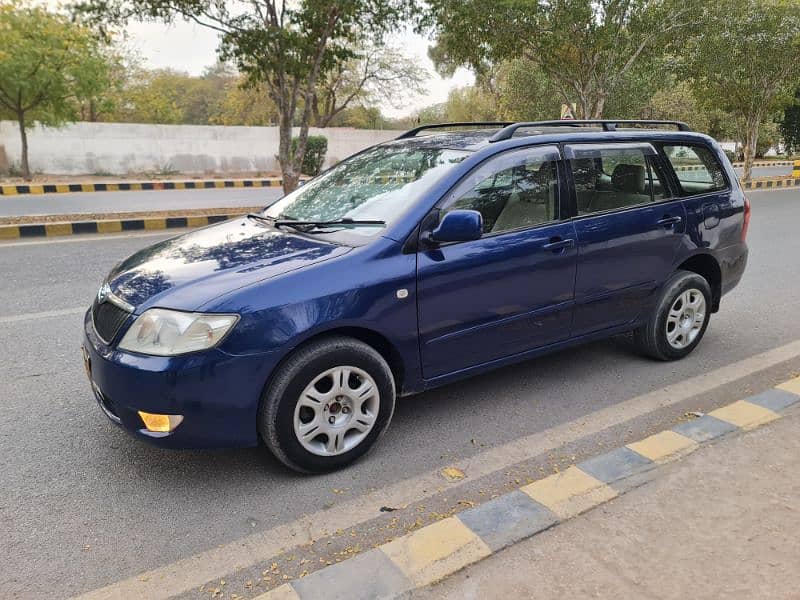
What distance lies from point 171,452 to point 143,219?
8.91 metres

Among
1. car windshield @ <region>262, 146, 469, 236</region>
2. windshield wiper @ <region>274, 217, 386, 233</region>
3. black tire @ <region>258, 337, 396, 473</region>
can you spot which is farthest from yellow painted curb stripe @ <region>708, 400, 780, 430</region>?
windshield wiper @ <region>274, 217, 386, 233</region>

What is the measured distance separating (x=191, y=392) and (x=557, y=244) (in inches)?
86.1

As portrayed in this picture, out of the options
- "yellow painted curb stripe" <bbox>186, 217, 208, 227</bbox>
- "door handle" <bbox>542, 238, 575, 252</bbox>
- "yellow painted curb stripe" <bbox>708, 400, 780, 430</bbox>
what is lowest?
"yellow painted curb stripe" <bbox>708, 400, 780, 430</bbox>

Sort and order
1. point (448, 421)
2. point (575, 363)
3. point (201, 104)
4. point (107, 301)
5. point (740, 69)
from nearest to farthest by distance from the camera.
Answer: point (107, 301) → point (448, 421) → point (575, 363) → point (740, 69) → point (201, 104)

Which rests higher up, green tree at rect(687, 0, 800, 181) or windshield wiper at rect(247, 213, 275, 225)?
green tree at rect(687, 0, 800, 181)

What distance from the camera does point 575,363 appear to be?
4551mm

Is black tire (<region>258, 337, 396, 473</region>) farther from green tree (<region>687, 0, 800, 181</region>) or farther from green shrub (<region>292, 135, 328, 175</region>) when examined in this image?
green shrub (<region>292, 135, 328, 175</region>)

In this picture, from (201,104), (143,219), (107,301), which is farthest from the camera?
(201,104)

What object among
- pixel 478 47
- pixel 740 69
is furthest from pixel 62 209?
pixel 740 69

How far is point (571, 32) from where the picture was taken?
14.4m

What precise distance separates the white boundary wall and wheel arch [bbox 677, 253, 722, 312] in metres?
19.8

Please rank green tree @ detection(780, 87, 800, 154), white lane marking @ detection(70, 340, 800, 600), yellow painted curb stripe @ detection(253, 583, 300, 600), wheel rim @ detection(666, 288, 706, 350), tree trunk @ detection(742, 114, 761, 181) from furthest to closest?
green tree @ detection(780, 87, 800, 154)
tree trunk @ detection(742, 114, 761, 181)
wheel rim @ detection(666, 288, 706, 350)
white lane marking @ detection(70, 340, 800, 600)
yellow painted curb stripe @ detection(253, 583, 300, 600)

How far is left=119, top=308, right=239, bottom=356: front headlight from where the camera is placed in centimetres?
270

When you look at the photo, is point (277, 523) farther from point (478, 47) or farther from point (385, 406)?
point (478, 47)
